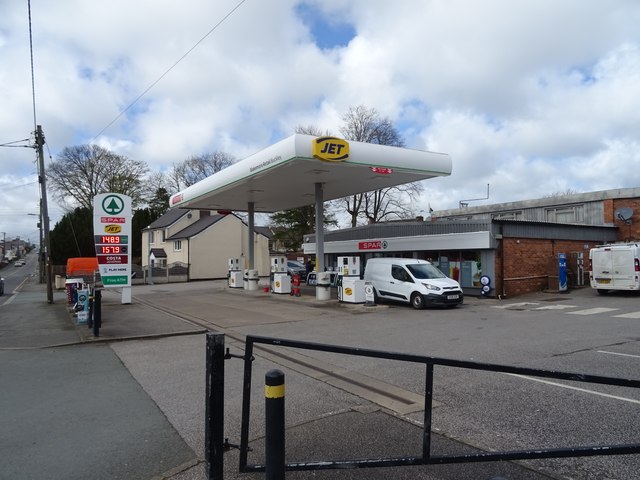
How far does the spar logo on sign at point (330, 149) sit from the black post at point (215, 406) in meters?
12.4

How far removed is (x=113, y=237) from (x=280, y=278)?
29.9ft

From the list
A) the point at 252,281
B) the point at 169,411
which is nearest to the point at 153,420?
the point at 169,411

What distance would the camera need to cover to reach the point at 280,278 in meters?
24.3

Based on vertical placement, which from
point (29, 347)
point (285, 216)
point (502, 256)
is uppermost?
point (285, 216)

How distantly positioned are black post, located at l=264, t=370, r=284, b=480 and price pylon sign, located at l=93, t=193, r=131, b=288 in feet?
51.2

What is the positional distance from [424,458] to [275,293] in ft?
69.1

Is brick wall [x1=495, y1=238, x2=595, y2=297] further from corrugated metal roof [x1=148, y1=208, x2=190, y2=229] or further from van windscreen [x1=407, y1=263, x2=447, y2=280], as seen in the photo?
corrugated metal roof [x1=148, y1=208, x2=190, y2=229]

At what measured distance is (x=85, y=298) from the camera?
→ 13414mm

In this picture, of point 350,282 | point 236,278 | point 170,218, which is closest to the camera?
point 350,282

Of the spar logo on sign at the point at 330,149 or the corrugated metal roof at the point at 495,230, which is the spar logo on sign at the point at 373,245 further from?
the spar logo on sign at the point at 330,149

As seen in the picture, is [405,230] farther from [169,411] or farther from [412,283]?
[169,411]

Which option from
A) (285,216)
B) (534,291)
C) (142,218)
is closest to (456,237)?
(534,291)

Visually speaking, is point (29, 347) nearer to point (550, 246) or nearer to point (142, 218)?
point (550, 246)

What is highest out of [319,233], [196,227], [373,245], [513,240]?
[196,227]
